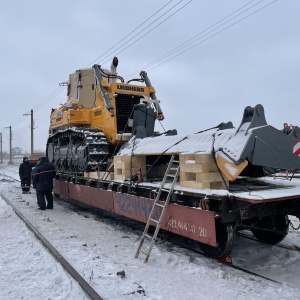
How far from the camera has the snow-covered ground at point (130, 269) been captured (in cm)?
399

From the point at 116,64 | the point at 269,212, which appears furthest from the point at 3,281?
the point at 116,64

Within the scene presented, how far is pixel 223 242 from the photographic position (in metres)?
5.05

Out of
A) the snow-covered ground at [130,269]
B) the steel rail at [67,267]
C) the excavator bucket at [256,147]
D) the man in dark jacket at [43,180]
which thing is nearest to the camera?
the steel rail at [67,267]

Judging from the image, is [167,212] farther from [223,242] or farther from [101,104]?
[101,104]

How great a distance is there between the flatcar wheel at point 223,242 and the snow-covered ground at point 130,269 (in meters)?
0.14

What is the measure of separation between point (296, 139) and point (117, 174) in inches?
145

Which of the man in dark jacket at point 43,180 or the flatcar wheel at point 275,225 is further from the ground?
the man in dark jacket at point 43,180

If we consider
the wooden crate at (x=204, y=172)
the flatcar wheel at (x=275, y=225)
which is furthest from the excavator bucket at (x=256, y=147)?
the flatcar wheel at (x=275, y=225)

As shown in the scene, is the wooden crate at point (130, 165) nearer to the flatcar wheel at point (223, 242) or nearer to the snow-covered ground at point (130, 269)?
the snow-covered ground at point (130, 269)

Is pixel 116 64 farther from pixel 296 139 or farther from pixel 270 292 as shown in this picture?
pixel 270 292

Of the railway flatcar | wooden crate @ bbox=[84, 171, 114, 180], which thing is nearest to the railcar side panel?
the railway flatcar

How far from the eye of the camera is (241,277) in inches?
179

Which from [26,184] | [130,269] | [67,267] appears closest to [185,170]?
[130,269]

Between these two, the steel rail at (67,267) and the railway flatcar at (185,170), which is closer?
the steel rail at (67,267)
